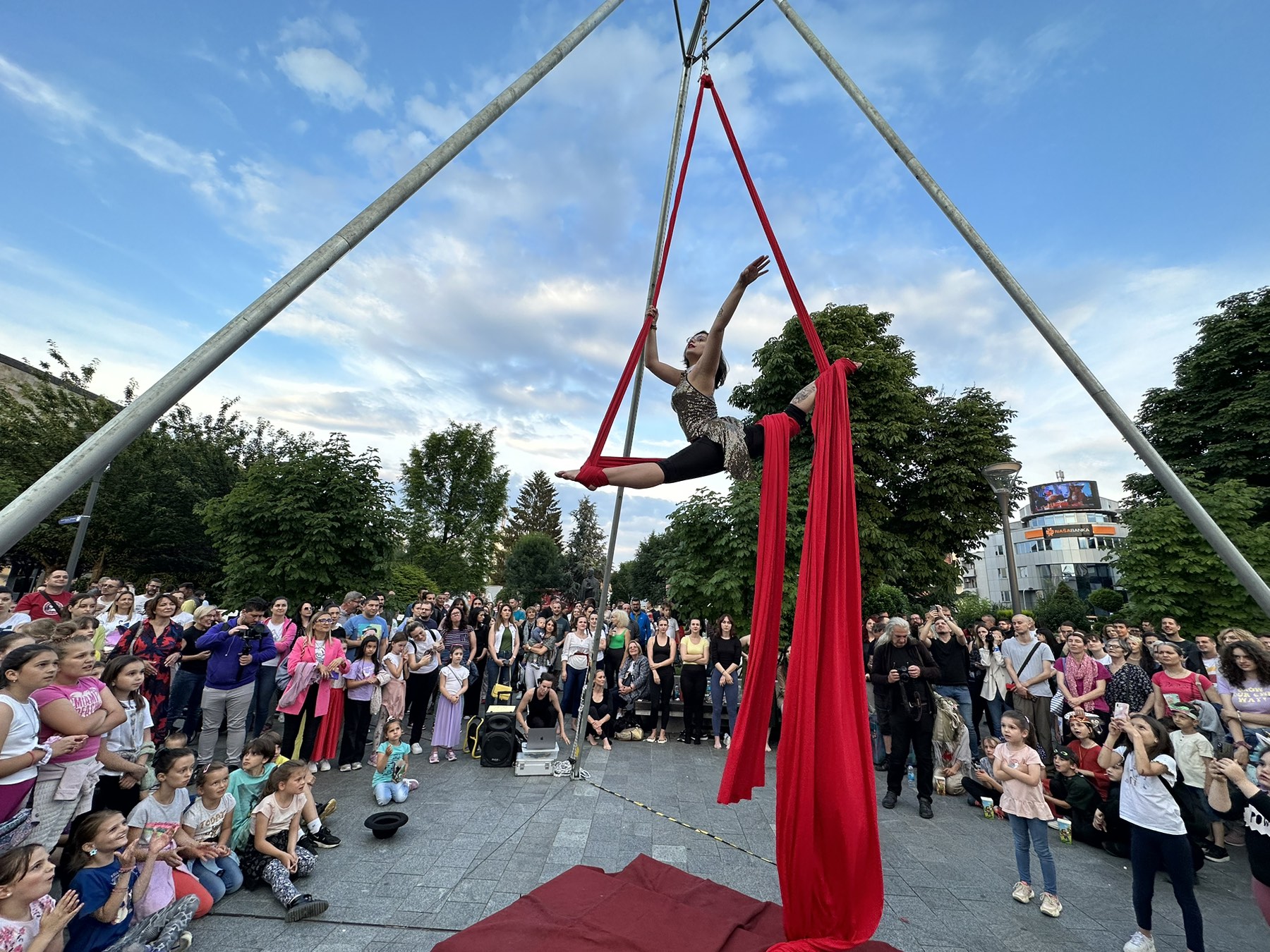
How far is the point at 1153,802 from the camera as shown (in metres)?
3.23

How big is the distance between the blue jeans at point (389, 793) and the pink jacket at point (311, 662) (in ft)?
3.94

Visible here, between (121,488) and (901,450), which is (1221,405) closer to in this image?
(901,450)

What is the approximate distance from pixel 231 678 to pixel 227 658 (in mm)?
188

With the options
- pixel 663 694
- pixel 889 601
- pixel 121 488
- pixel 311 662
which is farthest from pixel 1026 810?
pixel 121 488

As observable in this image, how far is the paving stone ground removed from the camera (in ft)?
10.5

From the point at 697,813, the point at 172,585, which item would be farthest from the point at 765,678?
the point at 172,585

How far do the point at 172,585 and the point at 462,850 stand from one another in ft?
67.0

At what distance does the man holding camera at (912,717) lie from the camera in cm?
530

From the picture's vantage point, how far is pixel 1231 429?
51.0 feet

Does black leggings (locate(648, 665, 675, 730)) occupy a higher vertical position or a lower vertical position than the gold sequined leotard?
lower

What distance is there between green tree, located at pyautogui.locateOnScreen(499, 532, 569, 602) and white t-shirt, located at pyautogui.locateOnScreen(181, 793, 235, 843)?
28.1m

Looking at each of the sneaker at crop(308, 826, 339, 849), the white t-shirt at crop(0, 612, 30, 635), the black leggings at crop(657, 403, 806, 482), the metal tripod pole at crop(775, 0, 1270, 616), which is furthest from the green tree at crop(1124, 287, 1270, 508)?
the white t-shirt at crop(0, 612, 30, 635)

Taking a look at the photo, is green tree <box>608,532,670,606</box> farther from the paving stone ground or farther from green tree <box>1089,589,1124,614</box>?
the paving stone ground

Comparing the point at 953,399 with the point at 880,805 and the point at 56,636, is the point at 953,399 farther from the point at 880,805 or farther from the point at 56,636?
the point at 56,636
